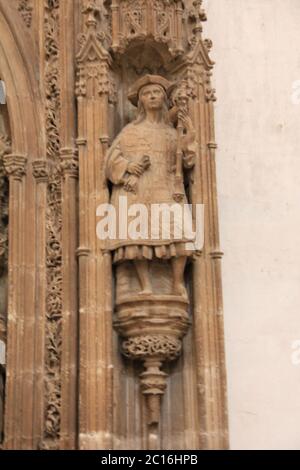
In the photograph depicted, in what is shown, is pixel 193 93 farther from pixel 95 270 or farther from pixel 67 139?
pixel 95 270

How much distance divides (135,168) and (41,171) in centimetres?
95

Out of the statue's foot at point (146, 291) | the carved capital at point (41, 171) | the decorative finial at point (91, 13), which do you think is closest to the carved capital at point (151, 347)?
the statue's foot at point (146, 291)

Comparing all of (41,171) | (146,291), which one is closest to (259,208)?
(146,291)

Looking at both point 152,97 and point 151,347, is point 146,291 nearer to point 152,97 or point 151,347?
point 151,347

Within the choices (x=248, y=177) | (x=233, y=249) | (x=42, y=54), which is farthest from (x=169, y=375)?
(x=42, y=54)

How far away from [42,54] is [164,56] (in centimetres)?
113

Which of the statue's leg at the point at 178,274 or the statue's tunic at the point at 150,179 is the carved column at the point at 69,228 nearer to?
the statue's tunic at the point at 150,179

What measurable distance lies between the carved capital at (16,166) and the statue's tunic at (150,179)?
857 mm

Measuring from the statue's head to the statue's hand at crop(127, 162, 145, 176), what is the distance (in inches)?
20.8

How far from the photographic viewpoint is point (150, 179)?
8641 millimetres

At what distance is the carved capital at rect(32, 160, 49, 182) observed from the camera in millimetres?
9047

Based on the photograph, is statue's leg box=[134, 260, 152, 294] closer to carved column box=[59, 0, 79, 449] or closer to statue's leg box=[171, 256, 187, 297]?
statue's leg box=[171, 256, 187, 297]

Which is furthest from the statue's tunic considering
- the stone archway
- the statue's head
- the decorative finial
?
the decorative finial

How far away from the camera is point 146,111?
8953 mm
